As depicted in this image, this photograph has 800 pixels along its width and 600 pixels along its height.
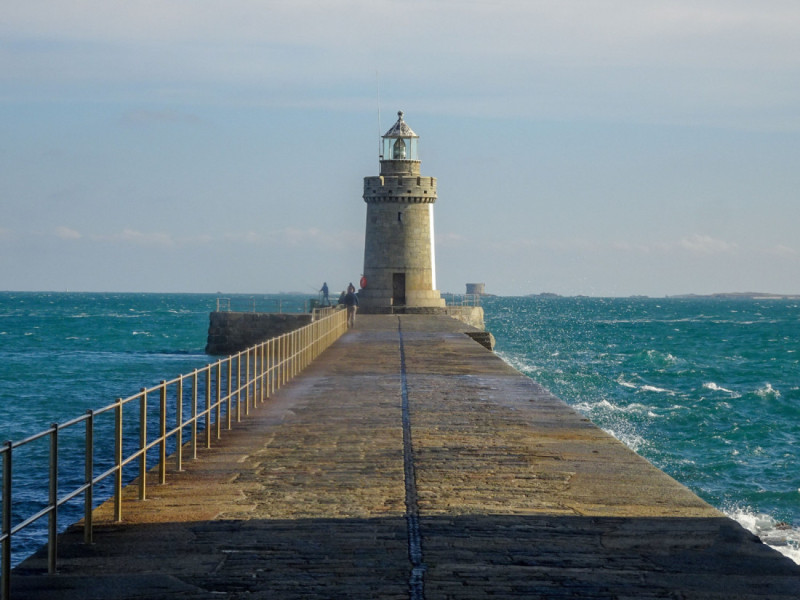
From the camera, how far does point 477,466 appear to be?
1073cm

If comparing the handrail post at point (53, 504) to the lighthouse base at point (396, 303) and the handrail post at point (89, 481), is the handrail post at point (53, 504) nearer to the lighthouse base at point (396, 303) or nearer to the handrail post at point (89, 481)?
the handrail post at point (89, 481)

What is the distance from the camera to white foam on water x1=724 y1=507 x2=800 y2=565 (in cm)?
1589

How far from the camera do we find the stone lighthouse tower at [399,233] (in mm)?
53062

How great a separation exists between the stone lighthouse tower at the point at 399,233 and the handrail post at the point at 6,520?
46.9 metres

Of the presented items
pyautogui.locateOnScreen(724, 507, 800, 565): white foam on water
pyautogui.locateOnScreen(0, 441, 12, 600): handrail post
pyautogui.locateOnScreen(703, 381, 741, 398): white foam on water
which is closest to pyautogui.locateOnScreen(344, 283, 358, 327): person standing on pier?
pyautogui.locateOnScreen(703, 381, 741, 398): white foam on water

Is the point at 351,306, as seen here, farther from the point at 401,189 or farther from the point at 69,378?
the point at 401,189

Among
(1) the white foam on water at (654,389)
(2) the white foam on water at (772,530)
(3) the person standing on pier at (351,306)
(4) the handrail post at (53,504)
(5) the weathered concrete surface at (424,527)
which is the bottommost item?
(2) the white foam on water at (772,530)

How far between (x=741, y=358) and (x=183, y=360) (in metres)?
30.5

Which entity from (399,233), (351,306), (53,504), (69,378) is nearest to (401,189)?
(399,233)

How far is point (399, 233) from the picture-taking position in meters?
53.2

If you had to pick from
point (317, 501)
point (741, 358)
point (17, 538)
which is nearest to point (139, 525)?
point (317, 501)

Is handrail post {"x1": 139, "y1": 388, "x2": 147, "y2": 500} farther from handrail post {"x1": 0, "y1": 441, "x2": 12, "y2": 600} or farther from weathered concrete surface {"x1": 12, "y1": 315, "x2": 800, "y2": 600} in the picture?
handrail post {"x1": 0, "y1": 441, "x2": 12, "y2": 600}

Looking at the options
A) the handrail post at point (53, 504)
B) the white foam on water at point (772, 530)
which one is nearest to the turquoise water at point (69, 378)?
the handrail post at point (53, 504)

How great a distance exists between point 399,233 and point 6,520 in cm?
4754
